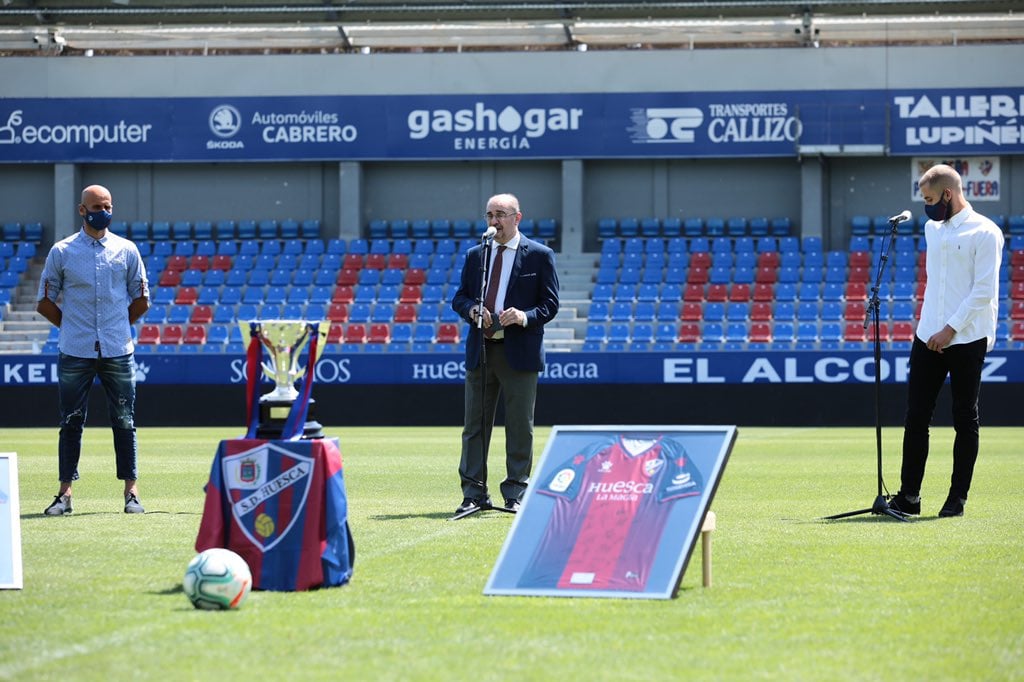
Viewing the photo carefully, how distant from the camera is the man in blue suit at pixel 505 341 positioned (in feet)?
30.2

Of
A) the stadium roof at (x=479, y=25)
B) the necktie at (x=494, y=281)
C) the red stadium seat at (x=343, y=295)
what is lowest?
the necktie at (x=494, y=281)

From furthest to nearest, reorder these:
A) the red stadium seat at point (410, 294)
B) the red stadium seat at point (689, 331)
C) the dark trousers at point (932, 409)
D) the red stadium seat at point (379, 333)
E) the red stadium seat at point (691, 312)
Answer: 1. the red stadium seat at point (410, 294)
2. the red stadium seat at point (691, 312)
3. the red stadium seat at point (379, 333)
4. the red stadium seat at point (689, 331)
5. the dark trousers at point (932, 409)

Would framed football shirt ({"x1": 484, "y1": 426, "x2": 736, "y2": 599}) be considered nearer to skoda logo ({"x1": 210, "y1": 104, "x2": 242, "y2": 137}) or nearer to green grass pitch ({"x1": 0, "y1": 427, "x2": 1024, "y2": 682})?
green grass pitch ({"x1": 0, "y1": 427, "x2": 1024, "y2": 682})

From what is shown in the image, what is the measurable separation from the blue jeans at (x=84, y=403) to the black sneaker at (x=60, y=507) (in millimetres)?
113

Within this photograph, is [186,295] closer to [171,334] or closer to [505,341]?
[171,334]

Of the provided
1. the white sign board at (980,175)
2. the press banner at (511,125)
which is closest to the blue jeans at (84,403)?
the press banner at (511,125)

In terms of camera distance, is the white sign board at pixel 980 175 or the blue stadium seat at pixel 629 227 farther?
the blue stadium seat at pixel 629 227

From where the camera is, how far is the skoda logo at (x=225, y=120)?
3394cm

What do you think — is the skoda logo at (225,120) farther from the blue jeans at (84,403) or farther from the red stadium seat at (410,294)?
the blue jeans at (84,403)

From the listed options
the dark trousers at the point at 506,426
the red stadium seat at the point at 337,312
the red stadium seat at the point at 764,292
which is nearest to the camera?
the dark trousers at the point at 506,426

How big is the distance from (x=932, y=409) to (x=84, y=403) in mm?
5302

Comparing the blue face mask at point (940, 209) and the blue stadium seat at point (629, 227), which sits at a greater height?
the blue stadium seat at point (629, 227)

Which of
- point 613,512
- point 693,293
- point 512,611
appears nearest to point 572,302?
point 693,293

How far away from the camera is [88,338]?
30.6 feet
